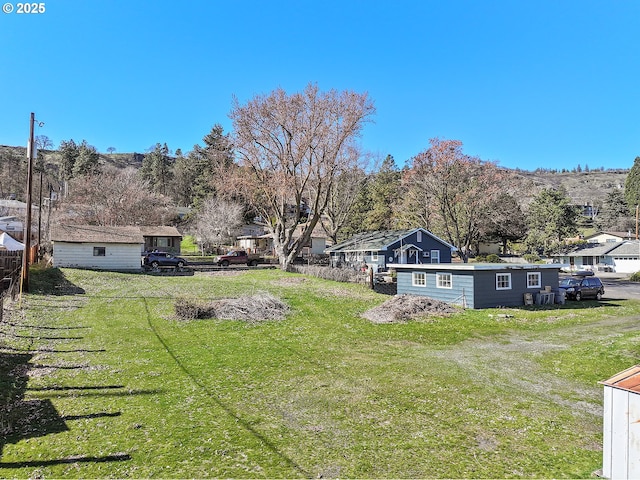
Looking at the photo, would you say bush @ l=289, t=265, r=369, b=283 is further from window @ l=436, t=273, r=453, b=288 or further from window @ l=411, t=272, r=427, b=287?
window @ l=436, t=273, r=453, b=288

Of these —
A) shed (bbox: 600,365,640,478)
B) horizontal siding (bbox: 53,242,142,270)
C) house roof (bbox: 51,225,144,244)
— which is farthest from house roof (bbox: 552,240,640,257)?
shed (bbox: 600,365,640,478)

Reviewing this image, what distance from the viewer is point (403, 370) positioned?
37.9 feet

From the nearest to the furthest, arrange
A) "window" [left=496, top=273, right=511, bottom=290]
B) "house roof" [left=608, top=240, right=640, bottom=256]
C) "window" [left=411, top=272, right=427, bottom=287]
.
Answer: "window" [left=496, top=273, right=511, bottom=290] < "window" [left=411, top=272, right=427, bottom=287] < "house roof" [left=608, top=240, right=640, bottom=256]

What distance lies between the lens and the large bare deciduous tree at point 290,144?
36844 mm

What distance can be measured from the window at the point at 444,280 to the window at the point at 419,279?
1083 millimetres

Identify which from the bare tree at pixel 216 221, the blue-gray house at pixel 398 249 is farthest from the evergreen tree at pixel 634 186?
the bare tree at pixel 216 221

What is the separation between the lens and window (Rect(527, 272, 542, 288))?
2572 cm

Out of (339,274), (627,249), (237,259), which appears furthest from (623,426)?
(627,249)

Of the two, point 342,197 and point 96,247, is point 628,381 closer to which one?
point 96,247

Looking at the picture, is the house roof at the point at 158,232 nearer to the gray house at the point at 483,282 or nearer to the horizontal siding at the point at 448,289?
the horizontal siding at the point at 448,289

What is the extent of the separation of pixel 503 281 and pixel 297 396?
63.8 ft

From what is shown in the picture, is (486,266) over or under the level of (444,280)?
over

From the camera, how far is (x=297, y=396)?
9266 mm

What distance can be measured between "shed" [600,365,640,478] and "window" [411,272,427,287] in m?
21.7
